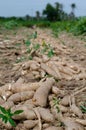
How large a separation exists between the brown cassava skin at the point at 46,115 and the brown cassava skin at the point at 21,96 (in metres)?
0.31

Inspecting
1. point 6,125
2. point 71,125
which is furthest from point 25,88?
point 71,125

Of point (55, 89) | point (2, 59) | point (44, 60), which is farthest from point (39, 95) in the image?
Answer: point (2, 59)

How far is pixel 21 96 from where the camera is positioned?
10.2ft

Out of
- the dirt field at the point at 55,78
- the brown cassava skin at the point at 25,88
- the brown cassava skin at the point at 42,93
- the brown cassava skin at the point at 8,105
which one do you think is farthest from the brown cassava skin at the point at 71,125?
the brown cassava skin at the point at 25,88

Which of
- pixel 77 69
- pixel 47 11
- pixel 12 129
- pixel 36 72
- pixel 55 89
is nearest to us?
pixel 12 129

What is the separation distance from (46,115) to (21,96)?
0.45m

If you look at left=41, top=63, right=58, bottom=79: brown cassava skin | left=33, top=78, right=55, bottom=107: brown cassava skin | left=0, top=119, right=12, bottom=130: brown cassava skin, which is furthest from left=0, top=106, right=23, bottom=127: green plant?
left=41, top=63, right=58, bottom=79: brown cassava skin

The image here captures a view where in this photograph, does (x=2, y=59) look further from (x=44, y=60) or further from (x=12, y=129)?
(x=12, y=129)

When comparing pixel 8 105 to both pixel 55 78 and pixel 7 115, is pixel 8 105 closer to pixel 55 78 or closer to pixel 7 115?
pixel 7 115

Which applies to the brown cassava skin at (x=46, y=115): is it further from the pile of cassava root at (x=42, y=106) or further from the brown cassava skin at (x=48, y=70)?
the brown cassava skin at (x=48, y=70)

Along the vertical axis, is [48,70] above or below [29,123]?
above

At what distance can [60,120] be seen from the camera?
8.96 feet

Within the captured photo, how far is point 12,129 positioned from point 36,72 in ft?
4.95

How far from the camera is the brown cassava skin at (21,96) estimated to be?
3080 mm
